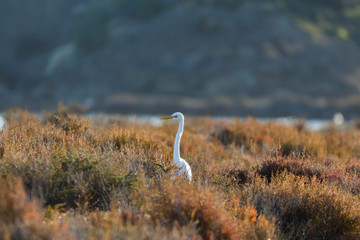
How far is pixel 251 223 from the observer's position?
5.75 m

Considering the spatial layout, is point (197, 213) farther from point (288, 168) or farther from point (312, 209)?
point (288, 168)

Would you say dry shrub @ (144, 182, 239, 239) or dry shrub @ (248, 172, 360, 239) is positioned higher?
dry shrub @ (144, 182, 239, 239)

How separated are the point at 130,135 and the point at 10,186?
15.6 ft

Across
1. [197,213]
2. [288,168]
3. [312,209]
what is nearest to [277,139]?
[288,168]

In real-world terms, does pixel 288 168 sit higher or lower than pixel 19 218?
lower

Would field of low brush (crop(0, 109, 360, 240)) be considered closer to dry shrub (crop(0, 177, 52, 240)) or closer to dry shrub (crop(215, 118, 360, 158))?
dry shrub (crop(0, 177, 52, 240))

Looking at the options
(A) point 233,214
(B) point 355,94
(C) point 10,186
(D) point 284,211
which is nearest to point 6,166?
(C) point 10,186

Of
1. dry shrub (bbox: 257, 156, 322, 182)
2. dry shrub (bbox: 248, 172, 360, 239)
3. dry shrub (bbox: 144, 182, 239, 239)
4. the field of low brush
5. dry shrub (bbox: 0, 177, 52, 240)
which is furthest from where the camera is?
dry shrub (bbox: 257, 156, 322, 182)

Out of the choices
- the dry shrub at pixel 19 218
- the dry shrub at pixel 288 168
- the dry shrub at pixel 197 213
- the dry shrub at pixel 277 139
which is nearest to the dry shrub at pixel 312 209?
the dry shrub at pixel 197 213

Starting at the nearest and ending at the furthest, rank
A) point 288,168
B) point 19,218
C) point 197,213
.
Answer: point 19,218 → point 197,213 → point 288,168

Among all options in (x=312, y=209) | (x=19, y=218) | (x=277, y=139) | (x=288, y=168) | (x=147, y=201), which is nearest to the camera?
(x=19, y=218)

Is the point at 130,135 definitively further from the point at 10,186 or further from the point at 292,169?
the point at 10,186

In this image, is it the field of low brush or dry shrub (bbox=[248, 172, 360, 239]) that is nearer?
the field of low brush

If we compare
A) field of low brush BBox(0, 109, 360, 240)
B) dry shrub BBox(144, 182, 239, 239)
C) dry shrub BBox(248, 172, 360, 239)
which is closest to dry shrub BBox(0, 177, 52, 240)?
field of low brush BBox(0, 109, 360, 240)
